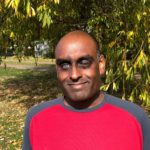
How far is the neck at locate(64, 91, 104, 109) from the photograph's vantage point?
72.1 inches

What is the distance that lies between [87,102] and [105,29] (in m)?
7.31

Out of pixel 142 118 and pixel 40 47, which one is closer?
pixel 142 118

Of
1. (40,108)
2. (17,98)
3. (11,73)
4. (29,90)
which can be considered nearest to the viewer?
(40,108)

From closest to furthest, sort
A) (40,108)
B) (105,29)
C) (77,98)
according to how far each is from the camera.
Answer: (77,98) < (40,108) < (105,29)

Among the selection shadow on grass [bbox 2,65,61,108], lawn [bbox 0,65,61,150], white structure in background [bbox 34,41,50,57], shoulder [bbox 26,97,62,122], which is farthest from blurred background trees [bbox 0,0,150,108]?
shoulder [bbox 26,97,62,122]

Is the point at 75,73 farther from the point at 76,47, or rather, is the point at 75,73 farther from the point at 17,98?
the point at 17,98

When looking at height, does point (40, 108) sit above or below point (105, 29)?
above

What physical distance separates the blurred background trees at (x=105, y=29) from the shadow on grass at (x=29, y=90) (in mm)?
1899

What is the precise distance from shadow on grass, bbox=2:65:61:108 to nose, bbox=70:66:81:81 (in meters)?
10.2

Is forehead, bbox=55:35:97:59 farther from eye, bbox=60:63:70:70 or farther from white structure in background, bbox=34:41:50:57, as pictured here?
white structure in background, bbox=34:41:50:57

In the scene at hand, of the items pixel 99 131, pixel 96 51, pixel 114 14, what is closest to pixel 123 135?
pixel 99 131

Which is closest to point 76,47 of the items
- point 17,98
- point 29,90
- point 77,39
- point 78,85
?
point 77,39

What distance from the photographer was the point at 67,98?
73.7 inches

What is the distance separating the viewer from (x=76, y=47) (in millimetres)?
1822
